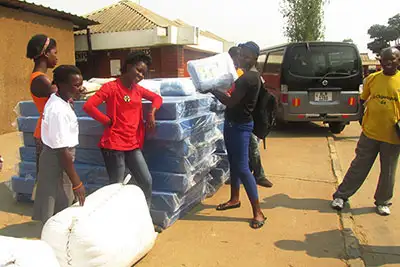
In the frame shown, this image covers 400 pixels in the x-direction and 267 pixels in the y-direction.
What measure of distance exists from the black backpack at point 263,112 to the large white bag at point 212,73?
35cm

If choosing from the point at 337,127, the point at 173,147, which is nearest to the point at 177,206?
the point at 173,147

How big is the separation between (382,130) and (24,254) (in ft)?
11.1

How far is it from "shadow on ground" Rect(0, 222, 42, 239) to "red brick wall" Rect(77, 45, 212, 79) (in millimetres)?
9686

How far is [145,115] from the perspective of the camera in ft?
11.6

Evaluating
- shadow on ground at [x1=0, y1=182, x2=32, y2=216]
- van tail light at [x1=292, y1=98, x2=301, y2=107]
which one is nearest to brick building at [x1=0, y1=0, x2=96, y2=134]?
shadow on ground at [x1=0, y1=182, x2=32, y2=216]

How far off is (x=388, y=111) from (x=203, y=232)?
86.8 inches

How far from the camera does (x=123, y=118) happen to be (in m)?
3.13

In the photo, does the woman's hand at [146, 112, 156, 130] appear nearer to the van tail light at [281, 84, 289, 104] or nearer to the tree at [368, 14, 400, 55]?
the van tail light at [281, 84, 289, 104]

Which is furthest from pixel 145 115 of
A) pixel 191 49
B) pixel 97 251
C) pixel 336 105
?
pixel 191 49

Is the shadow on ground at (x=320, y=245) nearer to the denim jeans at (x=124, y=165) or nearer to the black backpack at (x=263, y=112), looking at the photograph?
the black backpack at (x=263, y=112)

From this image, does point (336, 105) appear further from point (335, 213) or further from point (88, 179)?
point (88, 179)

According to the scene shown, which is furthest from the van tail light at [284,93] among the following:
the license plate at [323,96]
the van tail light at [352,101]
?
the van tail light at [352,101]

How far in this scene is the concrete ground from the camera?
9.92 ft

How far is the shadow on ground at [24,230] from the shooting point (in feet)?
11.4
